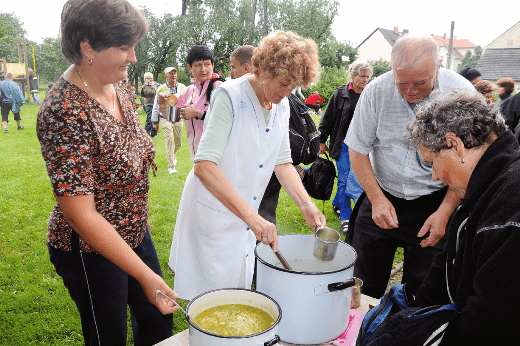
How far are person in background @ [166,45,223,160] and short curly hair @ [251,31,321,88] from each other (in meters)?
2.68

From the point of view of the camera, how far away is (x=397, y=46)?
197cm

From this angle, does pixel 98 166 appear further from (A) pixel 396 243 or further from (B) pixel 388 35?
(B) pixel 388 35

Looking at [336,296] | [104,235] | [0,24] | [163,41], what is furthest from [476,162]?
[0,24]

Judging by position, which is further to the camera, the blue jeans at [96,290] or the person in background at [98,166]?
the blue jeans at [96,290]

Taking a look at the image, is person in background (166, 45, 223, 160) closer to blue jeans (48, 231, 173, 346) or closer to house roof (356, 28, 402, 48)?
blue jeans (48, 231, 173, 346)

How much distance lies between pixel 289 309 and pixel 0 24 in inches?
2028

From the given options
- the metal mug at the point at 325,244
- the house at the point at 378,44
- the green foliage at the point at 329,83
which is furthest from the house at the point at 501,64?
the metal mug at the point at 325,244

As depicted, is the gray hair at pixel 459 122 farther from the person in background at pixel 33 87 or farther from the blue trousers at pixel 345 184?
the person in background at pixel 33 87

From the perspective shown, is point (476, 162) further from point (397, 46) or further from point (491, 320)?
point (397, 46)

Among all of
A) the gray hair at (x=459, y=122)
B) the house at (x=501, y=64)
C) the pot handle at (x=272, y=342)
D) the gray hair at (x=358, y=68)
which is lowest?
the pot handle at (x=272, y=342)

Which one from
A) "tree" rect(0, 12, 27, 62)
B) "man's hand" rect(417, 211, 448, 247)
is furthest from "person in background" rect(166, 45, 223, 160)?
"tree" rect(0, 12, 27, 62)

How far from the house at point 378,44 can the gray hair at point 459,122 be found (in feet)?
162

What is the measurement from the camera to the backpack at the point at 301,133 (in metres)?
3.34

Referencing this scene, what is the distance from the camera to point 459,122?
47.2 inches
